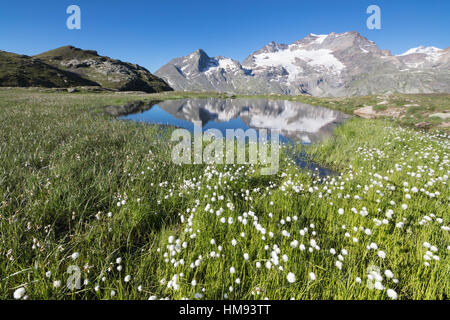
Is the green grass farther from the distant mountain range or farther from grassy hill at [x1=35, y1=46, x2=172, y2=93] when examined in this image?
grassy hill at [x1=35, y1=46, x2=172, y2=93]

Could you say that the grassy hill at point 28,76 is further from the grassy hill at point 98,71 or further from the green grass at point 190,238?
the green grass at point 190,238

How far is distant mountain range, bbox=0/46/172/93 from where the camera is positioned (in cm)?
9338

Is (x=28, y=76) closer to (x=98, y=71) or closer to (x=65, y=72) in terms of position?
(x=65, y=72)

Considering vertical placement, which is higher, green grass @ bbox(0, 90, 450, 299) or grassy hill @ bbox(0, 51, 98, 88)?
grassy hill @ bbox(0, 51, 98, 88)

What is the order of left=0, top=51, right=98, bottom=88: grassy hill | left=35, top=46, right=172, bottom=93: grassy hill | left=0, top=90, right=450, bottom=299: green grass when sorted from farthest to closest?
left=35, top=46, right=172, bottom=93: grassy hill → left=0, top=51, right=98, bottom=88: grassy hill → left=0, top=90, right=450, bottom=299: green grass

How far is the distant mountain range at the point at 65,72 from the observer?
93375 mm

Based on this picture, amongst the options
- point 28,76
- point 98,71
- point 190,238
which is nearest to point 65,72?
point 98,71

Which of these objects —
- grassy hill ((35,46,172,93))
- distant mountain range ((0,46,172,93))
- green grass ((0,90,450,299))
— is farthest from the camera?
grassy hill ((35,46,172,93))

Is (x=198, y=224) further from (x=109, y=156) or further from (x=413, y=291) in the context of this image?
(x=109, y=156)

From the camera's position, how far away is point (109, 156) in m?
7.69

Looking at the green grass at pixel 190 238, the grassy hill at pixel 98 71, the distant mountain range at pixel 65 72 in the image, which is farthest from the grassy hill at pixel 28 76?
the green grass at pixel 190 238

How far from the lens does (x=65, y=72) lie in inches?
5103

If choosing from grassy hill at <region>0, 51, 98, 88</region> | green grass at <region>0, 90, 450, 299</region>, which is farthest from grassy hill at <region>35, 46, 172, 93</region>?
green grass at <region>0, 90, 450, 299</region>

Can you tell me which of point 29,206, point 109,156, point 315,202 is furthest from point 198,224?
point 109,156
